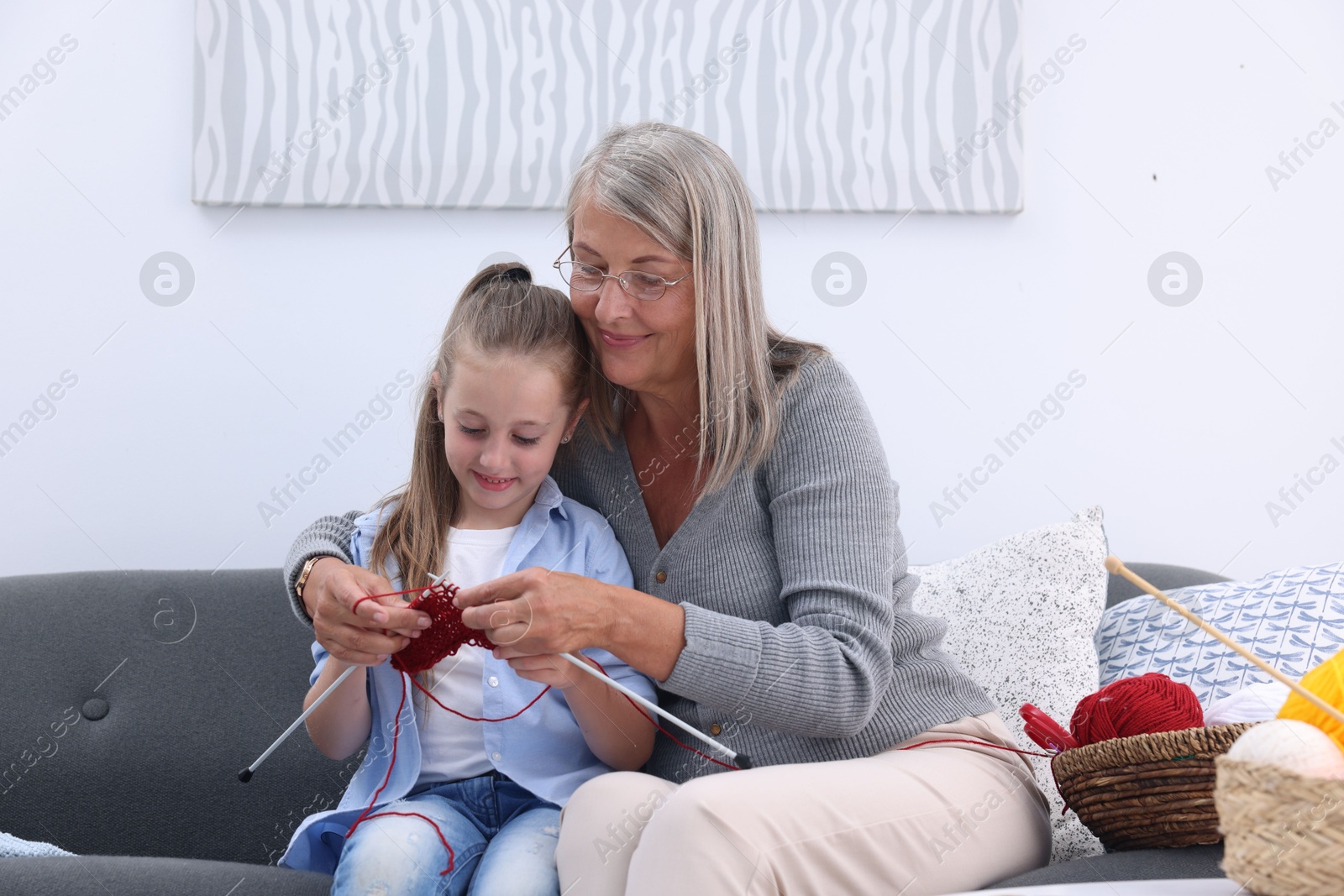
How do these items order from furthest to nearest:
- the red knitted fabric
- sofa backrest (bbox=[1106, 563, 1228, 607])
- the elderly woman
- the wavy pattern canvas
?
1. the wavy pattern canvas
2. sofa backrest (bbox=[1106, 563, 1228, 607])
3. the red knitted fabric
4. the elderly woman

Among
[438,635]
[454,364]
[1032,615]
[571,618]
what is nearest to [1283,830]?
[571,618]

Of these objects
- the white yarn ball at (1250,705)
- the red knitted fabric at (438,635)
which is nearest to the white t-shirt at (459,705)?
the red knitted fabric at (438,635)

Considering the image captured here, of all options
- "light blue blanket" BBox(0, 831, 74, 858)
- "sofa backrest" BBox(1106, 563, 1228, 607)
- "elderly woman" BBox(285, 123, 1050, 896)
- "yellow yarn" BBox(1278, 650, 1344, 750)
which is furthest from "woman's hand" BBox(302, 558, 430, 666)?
"sofa backrest" BBox(1106, 563, 1228, 607)

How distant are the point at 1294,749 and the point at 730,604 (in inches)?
24.5

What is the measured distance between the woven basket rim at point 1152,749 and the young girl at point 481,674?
0.47 metres

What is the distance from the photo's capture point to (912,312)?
2.00m

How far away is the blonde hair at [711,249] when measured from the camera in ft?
4.05

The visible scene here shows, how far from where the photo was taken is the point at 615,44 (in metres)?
1.95

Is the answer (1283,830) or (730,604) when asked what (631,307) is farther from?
(1283,830)

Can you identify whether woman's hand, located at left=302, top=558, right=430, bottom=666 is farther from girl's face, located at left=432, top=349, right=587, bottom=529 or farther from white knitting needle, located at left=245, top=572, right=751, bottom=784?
girl's face, located at left=432, top=349, right=587, bottom=529

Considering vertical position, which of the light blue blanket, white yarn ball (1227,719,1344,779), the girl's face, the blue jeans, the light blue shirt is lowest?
the light blue blanket

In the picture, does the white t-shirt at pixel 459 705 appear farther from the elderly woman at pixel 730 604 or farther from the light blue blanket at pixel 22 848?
the light blue blanket at pixel 22 848

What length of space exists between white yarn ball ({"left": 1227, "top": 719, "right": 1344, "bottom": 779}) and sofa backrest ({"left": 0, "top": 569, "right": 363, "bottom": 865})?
130cm

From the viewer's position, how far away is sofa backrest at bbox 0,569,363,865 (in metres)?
1.61
